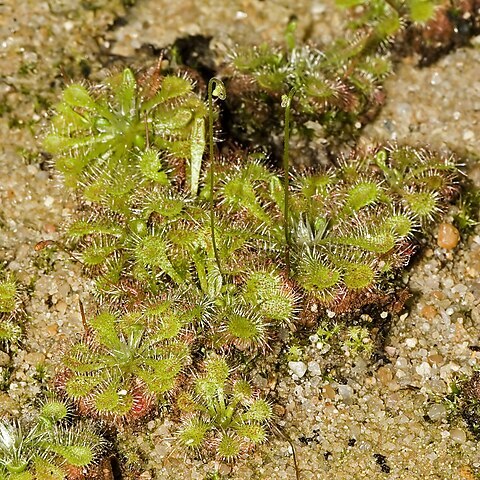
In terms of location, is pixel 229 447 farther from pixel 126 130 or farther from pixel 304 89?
pixel 304 89

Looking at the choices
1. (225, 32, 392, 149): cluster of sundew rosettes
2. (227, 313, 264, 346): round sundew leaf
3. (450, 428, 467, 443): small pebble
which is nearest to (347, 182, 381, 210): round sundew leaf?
(225, 32, 392, 149): cluster of sundew rosettes

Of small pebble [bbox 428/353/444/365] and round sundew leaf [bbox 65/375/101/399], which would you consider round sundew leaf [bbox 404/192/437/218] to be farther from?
round sundew leaf [bbox 65/375/101/399]

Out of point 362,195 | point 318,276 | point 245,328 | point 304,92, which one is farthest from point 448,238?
point 245,328

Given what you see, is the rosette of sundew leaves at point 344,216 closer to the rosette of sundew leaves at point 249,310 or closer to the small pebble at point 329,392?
the rosette of sundew leaves at point 249,310

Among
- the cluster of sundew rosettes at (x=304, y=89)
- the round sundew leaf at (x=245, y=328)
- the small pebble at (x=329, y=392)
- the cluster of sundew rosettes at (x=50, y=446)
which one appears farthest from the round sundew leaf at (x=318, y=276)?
the cluster of sundew rosettes at (x=50, y=446)

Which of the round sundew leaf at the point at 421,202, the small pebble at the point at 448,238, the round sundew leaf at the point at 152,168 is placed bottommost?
the small pebble at the point at 448,238
